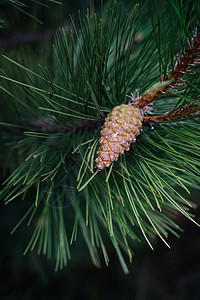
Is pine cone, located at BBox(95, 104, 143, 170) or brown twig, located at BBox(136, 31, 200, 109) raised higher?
brown twig, located at BBox(136, 31, 200, 109)

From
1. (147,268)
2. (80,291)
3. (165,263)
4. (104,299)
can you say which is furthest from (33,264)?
(165,263)

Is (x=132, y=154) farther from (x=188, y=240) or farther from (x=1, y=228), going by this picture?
(x=188, y=240)

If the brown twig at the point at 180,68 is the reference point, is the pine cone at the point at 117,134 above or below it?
below

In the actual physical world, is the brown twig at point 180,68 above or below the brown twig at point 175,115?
above
